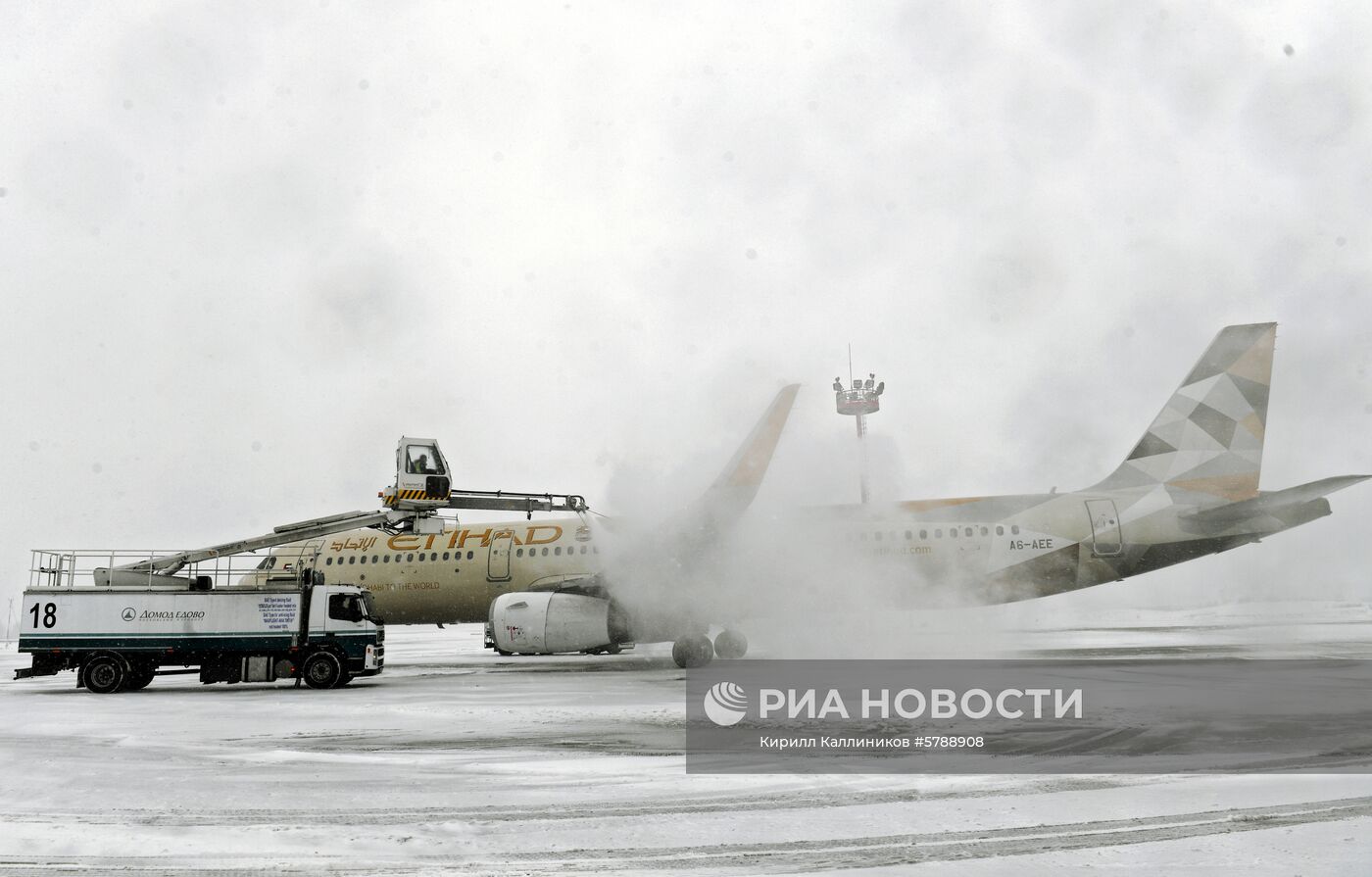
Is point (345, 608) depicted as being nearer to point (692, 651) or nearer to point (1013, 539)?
point (692, 651)

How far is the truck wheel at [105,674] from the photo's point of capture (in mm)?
19812

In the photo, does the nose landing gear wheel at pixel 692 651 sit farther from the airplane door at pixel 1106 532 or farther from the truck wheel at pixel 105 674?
the truck wheel at pixel 105 674

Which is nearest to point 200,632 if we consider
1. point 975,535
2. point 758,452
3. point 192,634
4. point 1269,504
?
point 192,634

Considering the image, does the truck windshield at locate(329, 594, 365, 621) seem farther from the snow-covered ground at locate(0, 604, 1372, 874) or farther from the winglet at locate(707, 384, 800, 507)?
the winglet at locate(707, 384, 800, 507)

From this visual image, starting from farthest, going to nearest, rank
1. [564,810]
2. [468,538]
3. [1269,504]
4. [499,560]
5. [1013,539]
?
[468,538] < [499,560] < [1013,539] < [1269,504] < [564,810]

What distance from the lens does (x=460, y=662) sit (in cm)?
2820

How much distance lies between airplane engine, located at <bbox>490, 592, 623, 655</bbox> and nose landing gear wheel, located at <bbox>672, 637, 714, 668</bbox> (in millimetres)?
1457

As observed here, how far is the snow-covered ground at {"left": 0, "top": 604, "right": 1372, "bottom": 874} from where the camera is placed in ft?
20.4

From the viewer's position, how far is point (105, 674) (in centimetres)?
1986

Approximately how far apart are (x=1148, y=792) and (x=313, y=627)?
1688 cm

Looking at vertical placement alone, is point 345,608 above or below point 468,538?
below

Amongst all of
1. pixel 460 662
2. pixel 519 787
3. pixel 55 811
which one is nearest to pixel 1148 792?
pixel 519 787

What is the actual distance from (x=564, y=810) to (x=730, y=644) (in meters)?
17.0

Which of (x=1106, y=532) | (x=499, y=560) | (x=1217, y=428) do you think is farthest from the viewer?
(x=499, y=560)
